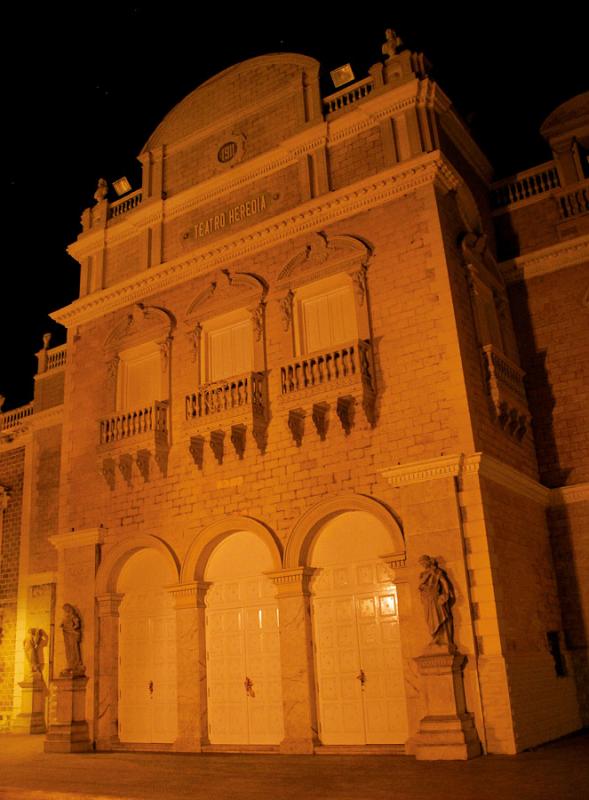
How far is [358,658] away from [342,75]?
12.3 metres

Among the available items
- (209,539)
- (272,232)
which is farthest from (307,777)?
(272,232)

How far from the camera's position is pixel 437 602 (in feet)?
39.3

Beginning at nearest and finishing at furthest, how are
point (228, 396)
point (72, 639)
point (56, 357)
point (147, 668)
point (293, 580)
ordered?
1. point (293, 580)
2. point (228, 396)
3. point (147, 668)
4. point (72, 639)
5. point (56, 357)

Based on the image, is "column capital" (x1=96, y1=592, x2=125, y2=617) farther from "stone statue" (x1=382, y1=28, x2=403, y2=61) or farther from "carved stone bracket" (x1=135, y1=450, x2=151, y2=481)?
"stone statue" (x1=382, y1=28, x2=403, y2=61)

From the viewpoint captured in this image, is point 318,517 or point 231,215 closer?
point 318,517

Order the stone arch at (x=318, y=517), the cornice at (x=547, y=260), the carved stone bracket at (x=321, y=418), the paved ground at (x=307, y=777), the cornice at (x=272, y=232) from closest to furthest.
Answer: the paved ground at (x=307, y=777)
the stone arch at (x=318, y=517)
the carved stone bracket at (x=321, y=418)
the cornice at (x=272, y=232)
the cornice at (x=547, y=260)

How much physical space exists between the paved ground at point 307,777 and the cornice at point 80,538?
15.2ft

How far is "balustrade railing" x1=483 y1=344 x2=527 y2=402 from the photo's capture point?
13984 mm

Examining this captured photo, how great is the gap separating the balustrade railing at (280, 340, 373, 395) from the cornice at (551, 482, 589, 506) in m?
4.67

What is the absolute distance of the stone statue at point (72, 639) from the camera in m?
16.0

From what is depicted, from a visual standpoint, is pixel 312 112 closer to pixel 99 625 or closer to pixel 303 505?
pixel 303 505

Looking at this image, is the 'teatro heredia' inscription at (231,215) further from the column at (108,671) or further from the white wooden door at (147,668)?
the column at (108,671)

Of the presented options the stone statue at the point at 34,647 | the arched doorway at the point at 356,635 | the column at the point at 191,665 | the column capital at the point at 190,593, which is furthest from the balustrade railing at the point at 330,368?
the stone statue at the point at 34,647

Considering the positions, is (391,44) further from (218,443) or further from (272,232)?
(218,443)
